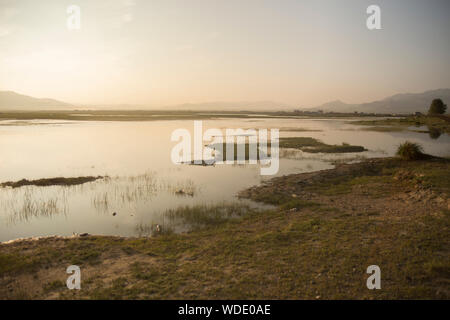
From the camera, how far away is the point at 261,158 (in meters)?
33.5

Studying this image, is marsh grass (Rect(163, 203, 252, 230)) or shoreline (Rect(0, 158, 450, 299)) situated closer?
shoreline (Rect(0, 158, 450, 299))

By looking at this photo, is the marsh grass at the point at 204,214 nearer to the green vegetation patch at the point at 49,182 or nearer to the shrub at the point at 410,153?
the green vegetation patch at the point at 49,182

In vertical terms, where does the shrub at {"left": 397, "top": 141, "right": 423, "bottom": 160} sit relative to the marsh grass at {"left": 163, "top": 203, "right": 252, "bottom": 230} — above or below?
above

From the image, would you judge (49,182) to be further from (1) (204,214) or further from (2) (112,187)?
(1) (204,214)

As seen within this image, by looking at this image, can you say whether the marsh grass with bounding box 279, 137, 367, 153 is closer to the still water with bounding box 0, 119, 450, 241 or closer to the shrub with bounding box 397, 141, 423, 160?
the still water with bounding box 0, 119, 450, 241

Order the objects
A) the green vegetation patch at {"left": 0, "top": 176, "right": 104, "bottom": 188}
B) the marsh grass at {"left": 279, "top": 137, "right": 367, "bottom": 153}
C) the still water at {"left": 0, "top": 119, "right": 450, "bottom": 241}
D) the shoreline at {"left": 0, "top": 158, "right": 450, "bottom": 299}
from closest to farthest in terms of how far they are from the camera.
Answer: the shoreline at {"left": 0, "top": 158, "right": 450, "bottom": 299}, the still water at {"left": 0, "top": 119, "right": 450, "bottom": 241}, the green vegetation patch at {"left": 0, "top": 176, "right": 104, "bottom": 188}, the marsh grass at {"left": 279, "top": 137, "right": 367, "bottom": 153}

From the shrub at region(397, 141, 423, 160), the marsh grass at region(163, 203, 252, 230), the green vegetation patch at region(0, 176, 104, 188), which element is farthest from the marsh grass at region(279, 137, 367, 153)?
the green vegetation patch at region(0, 176, 104, 188)

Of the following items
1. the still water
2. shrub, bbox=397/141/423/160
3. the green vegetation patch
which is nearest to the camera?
the still water

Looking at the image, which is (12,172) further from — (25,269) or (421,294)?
(421,294)

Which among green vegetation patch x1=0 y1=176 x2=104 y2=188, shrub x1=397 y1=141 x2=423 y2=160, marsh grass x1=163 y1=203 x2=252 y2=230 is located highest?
shrub x1=397 y1=141 x2=423 y2=160

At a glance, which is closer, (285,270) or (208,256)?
(285,270)
